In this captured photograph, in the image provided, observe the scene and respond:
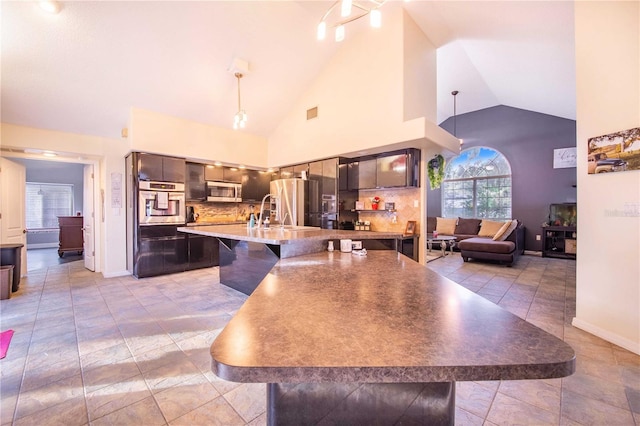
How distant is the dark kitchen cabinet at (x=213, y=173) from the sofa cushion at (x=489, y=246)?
557cm

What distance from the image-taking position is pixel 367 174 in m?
4.69

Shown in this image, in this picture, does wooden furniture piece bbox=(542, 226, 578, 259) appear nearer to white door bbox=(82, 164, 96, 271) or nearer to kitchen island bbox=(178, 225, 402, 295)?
kitchen island bbox=(178, 225, 402, 295)

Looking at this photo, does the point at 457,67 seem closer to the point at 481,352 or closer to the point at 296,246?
the point at 296,246

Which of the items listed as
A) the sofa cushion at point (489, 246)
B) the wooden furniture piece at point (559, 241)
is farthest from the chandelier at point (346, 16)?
the wooden furniture piece at point (559, 241)

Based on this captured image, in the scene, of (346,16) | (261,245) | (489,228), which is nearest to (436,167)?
(346,16)

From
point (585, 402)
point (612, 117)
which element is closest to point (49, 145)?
point (585, 402)

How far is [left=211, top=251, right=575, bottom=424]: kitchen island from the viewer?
0.58 m

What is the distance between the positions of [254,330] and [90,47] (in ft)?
14.8

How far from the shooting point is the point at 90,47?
3357mm

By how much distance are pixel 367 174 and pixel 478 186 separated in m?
5.00

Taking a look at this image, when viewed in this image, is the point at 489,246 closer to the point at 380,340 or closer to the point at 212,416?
the point at 212,416

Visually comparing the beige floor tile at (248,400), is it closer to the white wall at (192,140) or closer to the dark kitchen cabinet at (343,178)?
the dark kitchen cabinet at (343,178)

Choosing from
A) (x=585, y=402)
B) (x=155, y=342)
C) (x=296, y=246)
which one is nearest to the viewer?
(x=585, y=402)

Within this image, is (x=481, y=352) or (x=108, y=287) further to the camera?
(x=108, y=287)
